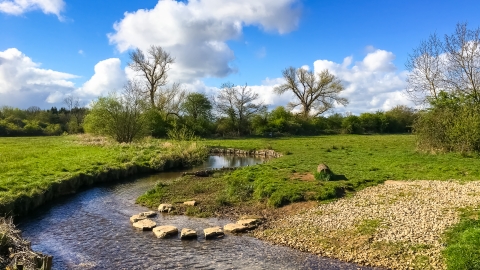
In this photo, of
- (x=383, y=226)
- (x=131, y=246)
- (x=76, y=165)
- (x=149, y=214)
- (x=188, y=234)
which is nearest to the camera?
(x=131, y=246)

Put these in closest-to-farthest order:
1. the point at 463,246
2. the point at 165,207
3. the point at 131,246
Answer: the point at 463,246 < the point at 131,246 < the point at 165,207

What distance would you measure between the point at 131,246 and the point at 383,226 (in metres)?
8.81

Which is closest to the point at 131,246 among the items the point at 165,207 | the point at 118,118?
the point at 165,207

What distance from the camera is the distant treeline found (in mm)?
61031

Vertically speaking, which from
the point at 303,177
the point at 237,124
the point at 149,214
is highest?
the point at 237,124

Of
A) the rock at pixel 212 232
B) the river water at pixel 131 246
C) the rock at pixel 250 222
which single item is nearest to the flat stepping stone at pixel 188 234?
the river water at pixel 131 246

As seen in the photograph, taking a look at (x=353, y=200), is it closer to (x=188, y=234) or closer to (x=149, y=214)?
(x=188, y=234)

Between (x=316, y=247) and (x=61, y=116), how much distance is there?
77.7 meters

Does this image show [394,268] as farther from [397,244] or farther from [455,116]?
[455,116]

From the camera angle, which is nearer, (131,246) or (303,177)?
(131,246)

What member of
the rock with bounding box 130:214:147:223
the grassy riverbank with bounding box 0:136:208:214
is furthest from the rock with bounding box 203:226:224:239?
the grassy riverbank with bounding box 0:136:208:214

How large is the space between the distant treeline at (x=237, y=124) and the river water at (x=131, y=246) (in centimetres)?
4034

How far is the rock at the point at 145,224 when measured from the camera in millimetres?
13836

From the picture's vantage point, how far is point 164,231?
1305 cm
